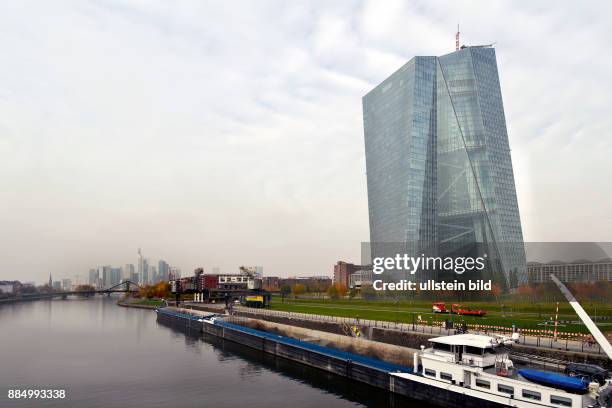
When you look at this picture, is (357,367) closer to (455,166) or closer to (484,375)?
(484,375)

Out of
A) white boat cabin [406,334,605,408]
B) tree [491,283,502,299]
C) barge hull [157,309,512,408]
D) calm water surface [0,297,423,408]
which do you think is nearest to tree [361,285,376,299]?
tree [491,283,502,299]

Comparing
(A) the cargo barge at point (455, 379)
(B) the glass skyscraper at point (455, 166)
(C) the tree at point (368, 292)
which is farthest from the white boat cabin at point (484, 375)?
(C) the tree at point (368, 292)

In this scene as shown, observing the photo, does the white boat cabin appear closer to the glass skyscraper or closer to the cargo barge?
the cargo barge

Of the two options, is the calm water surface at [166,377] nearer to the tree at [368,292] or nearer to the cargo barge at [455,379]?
the cargo barge at [455,379]

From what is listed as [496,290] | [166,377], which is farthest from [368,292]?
[166,377]

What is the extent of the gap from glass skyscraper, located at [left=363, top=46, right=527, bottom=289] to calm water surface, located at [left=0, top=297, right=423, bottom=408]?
9806 centimetres

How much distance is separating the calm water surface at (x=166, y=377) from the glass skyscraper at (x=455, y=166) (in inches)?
3861

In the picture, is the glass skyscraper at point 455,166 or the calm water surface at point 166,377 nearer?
the calm water surface at point 166,377

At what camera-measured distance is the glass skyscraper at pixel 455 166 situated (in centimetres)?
15012

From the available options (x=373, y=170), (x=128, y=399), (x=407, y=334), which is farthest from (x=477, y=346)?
(x=373, y=170)

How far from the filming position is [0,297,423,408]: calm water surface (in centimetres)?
4522

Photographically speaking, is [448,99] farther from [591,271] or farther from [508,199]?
[591,271]

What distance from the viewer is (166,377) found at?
184 feet

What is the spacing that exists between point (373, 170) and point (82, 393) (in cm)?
16084
